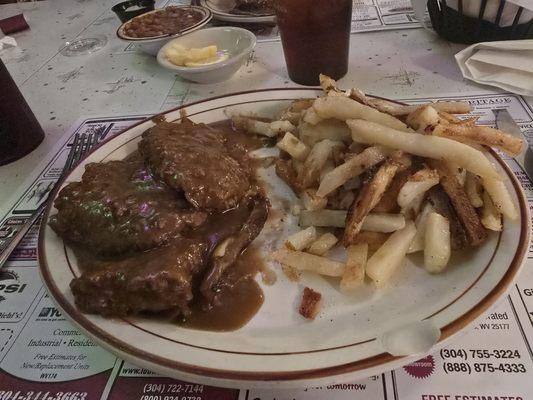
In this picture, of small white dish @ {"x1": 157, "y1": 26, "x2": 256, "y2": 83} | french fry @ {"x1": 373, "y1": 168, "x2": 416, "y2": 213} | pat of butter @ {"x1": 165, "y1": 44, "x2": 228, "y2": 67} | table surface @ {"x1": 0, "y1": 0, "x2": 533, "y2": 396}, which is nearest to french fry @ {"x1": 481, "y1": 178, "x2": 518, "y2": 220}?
french fry @ {"x1": 373, "y1": 168, "x2": 416, "y2": 213}

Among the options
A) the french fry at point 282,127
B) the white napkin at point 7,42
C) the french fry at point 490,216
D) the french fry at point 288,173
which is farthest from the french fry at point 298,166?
the white napkin at point 7,42

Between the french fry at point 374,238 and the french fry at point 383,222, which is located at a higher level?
the french fry at point 383,222

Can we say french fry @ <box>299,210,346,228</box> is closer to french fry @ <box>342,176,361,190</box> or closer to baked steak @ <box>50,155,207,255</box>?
french fry @ <box>342,176,361,190</box>

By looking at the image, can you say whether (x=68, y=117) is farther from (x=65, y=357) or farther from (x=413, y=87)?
(x=413, y=87)

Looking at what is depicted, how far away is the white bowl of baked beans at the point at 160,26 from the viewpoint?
2559mm

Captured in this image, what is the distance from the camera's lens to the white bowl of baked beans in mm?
2559

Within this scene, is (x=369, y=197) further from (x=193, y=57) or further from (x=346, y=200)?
(x=193, y=57)

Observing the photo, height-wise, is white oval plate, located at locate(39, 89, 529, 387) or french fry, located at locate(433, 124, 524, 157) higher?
french fry, located at locate(433, 124, 524, 157)

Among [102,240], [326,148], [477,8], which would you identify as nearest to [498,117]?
[477,8]

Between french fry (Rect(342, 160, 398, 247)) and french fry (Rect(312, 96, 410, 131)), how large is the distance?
178mm

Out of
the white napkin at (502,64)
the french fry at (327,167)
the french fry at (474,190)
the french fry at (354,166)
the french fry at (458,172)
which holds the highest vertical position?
the french fry at (354,166)

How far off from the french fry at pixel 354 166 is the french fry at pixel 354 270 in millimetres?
216

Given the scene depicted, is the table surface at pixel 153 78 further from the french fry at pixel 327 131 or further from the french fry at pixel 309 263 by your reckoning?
the french fry at pixel 309 263

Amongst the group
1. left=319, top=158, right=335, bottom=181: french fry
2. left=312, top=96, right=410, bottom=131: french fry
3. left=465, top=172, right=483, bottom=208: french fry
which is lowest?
left=465, top=172, right=483, bottom=208: french fry
